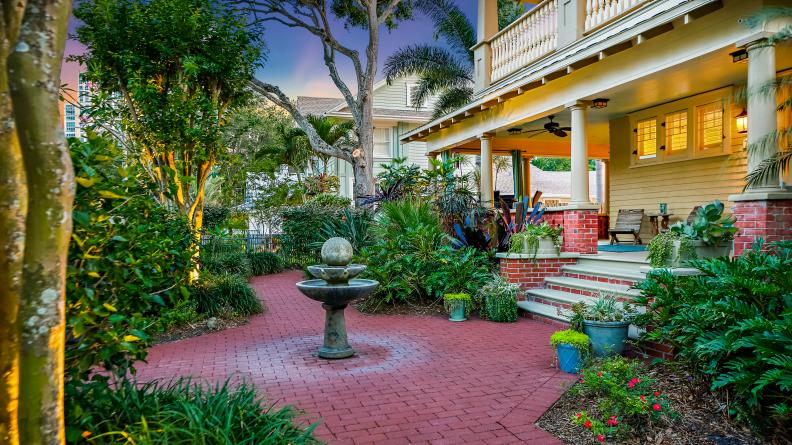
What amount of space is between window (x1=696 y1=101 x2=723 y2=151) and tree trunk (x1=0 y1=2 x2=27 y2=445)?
10.4 metres

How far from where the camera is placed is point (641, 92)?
9.16 meters

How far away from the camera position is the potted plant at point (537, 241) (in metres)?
8.60

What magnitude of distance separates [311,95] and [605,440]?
3214 cm

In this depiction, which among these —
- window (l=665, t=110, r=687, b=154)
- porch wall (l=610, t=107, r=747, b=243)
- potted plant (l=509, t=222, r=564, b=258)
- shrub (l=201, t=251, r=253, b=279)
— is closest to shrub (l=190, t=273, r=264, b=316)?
shrub (l=201, t=251, r=253, b=279)

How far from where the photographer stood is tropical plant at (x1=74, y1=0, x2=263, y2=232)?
7875mm

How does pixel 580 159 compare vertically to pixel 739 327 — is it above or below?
above

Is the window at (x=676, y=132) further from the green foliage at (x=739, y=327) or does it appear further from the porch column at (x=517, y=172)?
the green foliage at (x=739, y=327)

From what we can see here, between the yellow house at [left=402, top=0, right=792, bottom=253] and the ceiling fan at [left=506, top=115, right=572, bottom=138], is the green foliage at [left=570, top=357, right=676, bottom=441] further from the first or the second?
the ceiling fan at [left=506, top=115, right=572, bottom=138]

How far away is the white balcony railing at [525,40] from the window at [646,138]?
2.79m

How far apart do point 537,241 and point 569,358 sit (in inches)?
142

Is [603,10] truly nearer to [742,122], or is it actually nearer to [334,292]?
[742,122]

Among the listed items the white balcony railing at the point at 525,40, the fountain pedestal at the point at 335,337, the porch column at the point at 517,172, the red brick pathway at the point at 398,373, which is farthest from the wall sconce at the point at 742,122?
the fountain pedestal at the point at 335,337

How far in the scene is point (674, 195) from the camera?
10.5m

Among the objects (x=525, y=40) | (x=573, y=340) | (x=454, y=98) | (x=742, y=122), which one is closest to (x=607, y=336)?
(x=573, y=340)
